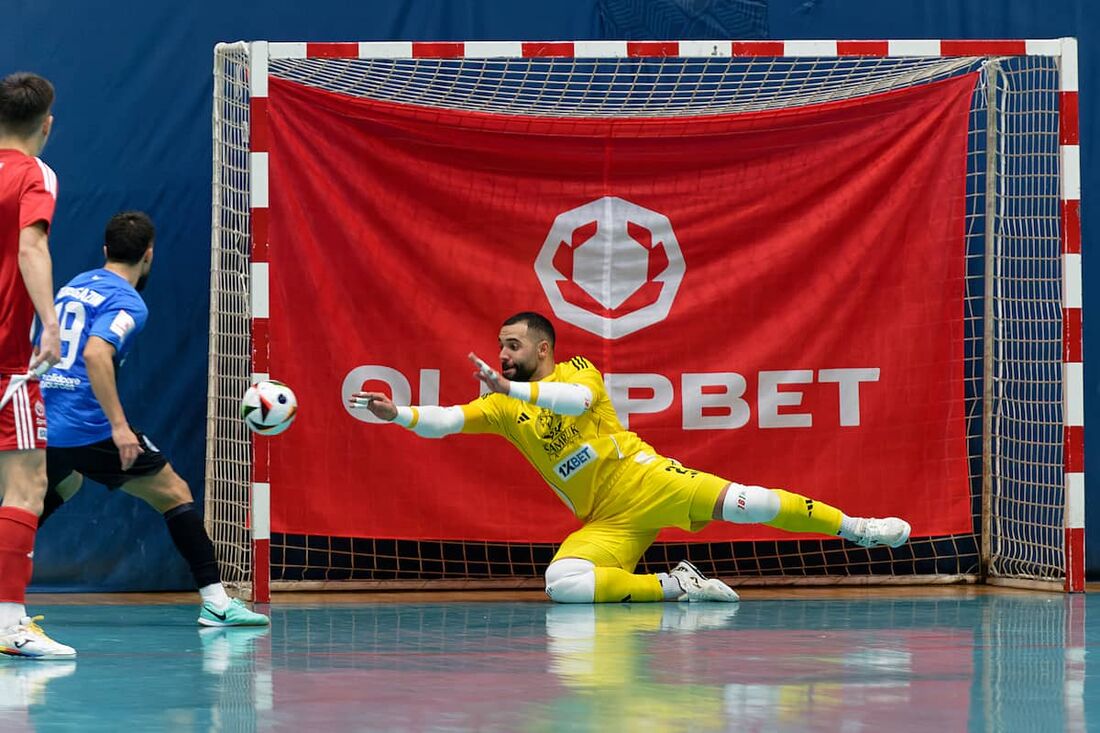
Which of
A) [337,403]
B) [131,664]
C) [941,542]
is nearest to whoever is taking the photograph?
[131,664]

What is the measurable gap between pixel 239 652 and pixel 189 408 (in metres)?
3.19

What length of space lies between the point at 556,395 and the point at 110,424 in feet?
6.92

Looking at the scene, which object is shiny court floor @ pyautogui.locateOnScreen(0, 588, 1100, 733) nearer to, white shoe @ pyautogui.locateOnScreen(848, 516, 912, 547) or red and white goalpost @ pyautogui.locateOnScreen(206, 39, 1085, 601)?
white shoe @ pyautogui.locateOnScreen(848, 516, 912, 547)

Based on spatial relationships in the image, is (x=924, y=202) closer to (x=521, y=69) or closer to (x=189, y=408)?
(x=521, y=69)

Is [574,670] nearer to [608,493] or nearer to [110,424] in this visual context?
[110,424]

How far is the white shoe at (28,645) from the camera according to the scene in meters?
5.38

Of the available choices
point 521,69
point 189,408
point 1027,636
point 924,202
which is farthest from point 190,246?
point 1027,636

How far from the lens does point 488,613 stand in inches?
288

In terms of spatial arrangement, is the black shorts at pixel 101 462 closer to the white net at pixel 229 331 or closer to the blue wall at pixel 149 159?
the white net at pixel 229 331

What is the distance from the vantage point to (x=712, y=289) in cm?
888

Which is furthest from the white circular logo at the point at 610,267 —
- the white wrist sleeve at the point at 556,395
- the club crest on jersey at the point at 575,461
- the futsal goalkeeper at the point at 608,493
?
the white wrist sleeve at the point at 556,395

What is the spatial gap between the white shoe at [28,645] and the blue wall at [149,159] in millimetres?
3132

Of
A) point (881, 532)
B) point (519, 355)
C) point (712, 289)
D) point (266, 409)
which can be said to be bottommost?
point (881, 532)

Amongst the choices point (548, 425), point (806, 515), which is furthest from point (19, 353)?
point (806, 515)
